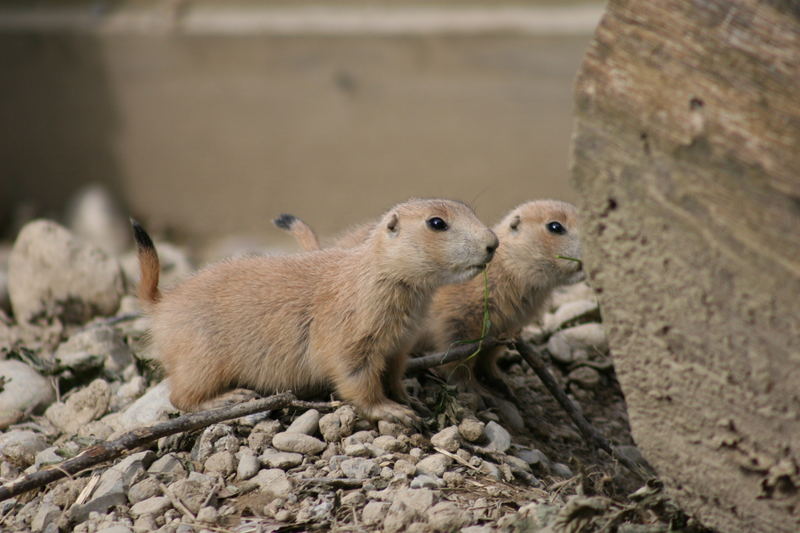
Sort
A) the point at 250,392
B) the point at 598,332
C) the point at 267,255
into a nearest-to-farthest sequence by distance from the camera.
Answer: the point at 250,392 → the point at 267,255 → the point at 598,332

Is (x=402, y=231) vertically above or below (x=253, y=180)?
above

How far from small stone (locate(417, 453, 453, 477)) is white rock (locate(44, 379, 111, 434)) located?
68.4 inches

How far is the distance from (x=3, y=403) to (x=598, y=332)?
3.30m

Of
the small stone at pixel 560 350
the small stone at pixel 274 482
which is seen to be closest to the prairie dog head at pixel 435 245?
the small stone at pixel 274 482

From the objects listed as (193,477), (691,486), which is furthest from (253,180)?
(691,486)

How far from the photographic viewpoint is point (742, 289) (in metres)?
2.84

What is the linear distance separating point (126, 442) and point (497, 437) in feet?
5.24

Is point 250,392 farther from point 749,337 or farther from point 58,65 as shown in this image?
point 58,65

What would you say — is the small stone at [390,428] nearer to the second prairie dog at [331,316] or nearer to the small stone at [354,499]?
the second prairie dog at [331,316]

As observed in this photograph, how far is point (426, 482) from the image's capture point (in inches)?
140

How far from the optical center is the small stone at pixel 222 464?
371 cm

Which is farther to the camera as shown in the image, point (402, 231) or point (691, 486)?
point (402, 231)

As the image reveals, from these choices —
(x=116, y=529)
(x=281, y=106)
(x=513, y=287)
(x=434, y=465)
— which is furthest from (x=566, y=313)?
(x=281, y=106)

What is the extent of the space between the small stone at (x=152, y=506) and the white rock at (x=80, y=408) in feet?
3.49
